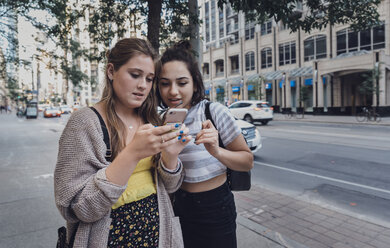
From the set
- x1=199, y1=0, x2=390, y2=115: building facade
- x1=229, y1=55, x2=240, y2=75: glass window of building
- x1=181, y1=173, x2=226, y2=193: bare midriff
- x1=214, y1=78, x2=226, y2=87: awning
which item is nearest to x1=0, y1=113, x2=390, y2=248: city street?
x1=181, y1=173, x2=226, y2=193: bare midriff

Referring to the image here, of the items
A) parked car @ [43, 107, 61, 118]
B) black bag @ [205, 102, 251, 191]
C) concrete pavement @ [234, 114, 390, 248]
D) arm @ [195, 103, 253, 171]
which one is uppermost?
parked car @ [43, 107, 61, 118]

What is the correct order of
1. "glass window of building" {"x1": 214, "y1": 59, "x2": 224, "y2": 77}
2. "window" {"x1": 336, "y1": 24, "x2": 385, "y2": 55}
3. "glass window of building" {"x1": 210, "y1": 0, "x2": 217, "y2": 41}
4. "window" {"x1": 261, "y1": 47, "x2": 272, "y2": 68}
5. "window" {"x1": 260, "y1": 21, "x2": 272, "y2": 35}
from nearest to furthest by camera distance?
1. "window" {"x1": 336, "y1": 24, "x2": 385, "y2": 55}
2. "window" {"x1": 261, "y1": 47, "x2": 272, "y2": 68}
3. "window" {"x1": 260, "y1": 21, "x2": 272, "y2": 35}
4. "glass window of building" {"x1": 214, "y1": 59, "x2": 224, "y2": 77}
5. "glass window of building" {"x1": 210, "y1": 0, "x2": 217, "y2": 41}

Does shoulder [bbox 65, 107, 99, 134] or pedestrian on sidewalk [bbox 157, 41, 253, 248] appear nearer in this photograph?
shoulder [bbox 65, 107, 99, 134]

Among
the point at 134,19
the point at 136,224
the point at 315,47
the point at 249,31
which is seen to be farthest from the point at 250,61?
the point at 136,224

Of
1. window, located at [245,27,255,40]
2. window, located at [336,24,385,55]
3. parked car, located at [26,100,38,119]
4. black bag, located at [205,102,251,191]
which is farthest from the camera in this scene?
parked car, located at [26,100,38,119]

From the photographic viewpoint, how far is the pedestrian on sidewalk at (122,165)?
116cm

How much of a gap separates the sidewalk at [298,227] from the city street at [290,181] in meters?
0.29

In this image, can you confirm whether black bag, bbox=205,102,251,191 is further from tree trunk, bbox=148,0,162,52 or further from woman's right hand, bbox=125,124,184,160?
tree trunk, bbox=148,0,162,52

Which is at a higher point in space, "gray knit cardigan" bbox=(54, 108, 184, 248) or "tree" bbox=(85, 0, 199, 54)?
"tree" bbox=(85, 0, 199, 54)

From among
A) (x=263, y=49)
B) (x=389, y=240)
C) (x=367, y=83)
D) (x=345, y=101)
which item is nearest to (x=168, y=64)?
(x=389, y=240)

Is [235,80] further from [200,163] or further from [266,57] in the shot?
[200,163]

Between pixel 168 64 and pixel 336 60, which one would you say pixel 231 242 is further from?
pixel 336 60

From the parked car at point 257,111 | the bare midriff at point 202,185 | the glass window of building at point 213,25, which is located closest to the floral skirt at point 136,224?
the bare midriff at point 202,185

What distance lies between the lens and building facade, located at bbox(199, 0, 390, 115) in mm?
23578
